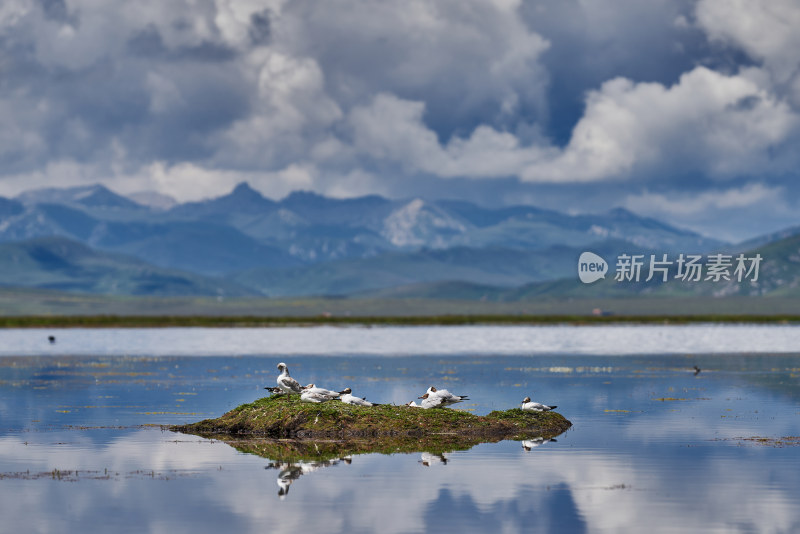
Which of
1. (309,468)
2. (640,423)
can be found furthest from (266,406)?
(640,423)

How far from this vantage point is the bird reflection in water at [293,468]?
3103cm

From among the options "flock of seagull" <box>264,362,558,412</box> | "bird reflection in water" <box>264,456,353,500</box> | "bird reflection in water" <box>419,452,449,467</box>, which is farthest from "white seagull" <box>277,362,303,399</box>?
"bird reflection in water" <box>419,452,449,467</box>

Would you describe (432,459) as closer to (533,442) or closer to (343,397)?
(533,442)

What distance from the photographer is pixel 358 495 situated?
29031mm

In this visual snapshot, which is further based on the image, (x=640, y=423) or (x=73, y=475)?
(x=640, y=423)

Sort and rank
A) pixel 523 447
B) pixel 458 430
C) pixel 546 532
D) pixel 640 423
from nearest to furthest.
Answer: pixel 546 532 → pixel 523 447 → pixel 458 430 → pixel 640 423

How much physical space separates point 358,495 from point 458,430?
13.4 meters

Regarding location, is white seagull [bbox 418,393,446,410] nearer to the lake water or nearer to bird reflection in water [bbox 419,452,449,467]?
the lake water

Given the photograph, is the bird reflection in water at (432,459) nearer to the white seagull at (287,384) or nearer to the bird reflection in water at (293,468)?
the bird reflection in water at (293,468)

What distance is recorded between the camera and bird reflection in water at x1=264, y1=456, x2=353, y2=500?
31.0 meters

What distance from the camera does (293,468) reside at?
3381cm

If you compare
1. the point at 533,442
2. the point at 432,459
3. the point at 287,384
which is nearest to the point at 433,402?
the point at 287,384

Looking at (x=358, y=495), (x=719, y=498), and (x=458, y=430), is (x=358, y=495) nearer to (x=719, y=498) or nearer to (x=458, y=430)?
(x=719, y=498)

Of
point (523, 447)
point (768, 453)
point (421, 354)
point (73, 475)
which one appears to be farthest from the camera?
point (421, 354)
